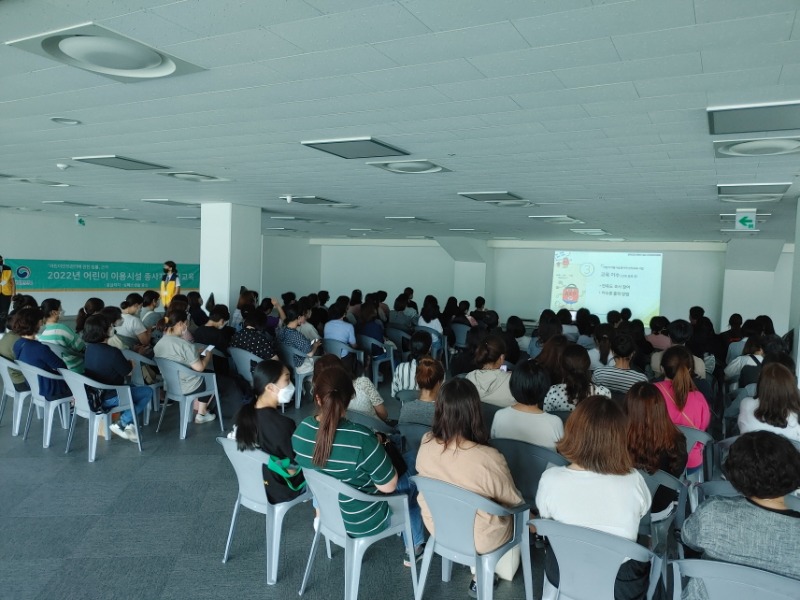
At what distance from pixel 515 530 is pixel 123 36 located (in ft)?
9.68

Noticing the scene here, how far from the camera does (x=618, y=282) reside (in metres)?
15.7

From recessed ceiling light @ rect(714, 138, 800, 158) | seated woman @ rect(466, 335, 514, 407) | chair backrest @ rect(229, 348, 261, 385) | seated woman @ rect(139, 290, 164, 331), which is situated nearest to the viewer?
recessed ceiling light @ rect(714, 138, 800, 158)

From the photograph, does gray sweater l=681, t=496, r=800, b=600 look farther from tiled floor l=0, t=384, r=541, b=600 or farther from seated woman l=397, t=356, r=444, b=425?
seated woman l=397, t=356, r=444, b=425

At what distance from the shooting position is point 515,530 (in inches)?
115

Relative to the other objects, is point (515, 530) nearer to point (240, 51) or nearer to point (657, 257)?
point (240, 51)

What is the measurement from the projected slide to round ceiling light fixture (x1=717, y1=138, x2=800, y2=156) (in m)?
11.7

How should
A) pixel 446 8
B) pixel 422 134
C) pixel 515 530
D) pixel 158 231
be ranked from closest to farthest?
pixel 446 8
pixel 515 530
pixel 422 134
pixel 158 231

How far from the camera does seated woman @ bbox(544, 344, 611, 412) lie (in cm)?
415

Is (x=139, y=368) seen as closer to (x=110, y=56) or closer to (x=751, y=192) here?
(x=110, y=56)

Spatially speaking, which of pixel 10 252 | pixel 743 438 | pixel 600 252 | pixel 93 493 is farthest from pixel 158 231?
pixel 743 438

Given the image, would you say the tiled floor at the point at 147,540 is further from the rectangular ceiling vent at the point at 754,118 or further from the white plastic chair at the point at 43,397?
the rectangular ceiling vent at the point at 754,118

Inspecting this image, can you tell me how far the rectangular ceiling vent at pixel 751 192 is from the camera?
5.89 meters

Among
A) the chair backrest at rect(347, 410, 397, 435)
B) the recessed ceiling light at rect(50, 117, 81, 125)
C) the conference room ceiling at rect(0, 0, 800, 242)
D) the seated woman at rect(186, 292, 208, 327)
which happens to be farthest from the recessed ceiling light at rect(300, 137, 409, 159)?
the seated woman at rect(186, 292, 208, 327)

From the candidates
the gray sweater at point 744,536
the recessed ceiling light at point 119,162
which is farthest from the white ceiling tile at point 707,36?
the recessed ceiling light at point 119,162
